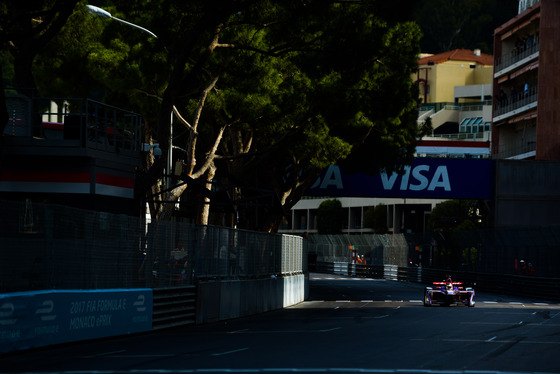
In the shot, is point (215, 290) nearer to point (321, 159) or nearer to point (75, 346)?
point (75, 346)


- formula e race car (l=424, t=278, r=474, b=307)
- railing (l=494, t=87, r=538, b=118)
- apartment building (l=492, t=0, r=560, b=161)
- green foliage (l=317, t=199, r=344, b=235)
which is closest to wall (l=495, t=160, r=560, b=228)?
apartment building (l=492, t=0, r=560, b=161)

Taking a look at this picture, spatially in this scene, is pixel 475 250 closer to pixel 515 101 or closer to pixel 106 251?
pixel 106 251

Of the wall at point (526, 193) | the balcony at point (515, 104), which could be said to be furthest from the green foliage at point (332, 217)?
the wall at point (526, 193)

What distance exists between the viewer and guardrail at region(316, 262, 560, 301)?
42.2 m

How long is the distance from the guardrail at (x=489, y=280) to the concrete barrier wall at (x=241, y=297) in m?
11.6

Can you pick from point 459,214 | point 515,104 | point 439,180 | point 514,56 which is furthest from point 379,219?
point 439,180

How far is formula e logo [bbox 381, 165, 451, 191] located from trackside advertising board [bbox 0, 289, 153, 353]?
4111 cm

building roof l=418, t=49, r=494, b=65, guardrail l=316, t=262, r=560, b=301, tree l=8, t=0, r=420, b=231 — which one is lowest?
guardrail l=316, t=262, r=560, b=301

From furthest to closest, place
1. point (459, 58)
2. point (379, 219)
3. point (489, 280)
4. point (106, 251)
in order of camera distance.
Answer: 1. point (459, 58)
2. point (379, 219)
3. point (489, 280)
4. point (106, 251)

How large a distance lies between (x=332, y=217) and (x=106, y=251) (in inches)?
4756

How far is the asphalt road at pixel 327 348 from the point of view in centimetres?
1423

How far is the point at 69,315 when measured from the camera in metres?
18.0

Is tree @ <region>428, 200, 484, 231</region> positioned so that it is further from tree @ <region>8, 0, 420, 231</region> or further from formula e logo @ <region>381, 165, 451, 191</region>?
tree @ <region>8, 0, 420, 231</region>

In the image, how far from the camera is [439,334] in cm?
2081
